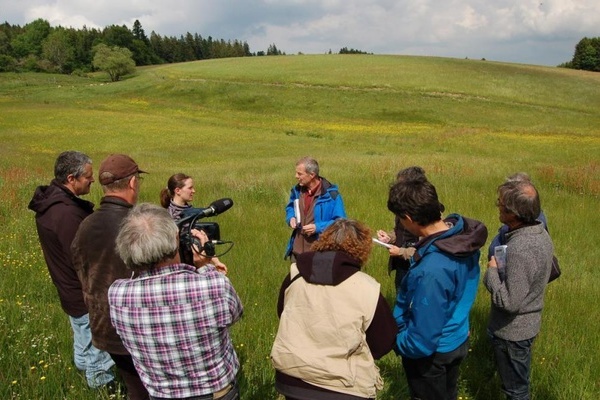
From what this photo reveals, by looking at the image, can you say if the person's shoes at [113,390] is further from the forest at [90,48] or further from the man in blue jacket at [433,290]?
the forest at [90,48]

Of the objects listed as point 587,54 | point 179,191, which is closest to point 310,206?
point 179,191

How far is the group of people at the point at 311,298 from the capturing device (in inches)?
95.2

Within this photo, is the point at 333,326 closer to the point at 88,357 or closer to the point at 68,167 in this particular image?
the point at 88,357

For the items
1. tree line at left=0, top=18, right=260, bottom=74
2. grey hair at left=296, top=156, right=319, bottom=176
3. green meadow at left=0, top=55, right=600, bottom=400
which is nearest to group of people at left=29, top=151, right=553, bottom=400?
green meadow at left=0, top=55, right=600, bottom=400

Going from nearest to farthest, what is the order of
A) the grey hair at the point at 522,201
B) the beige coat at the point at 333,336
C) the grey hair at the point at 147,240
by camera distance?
the grey hair at the point at 147,240 → the beige coat at the point at 333,336 → the grey hair at the point at 522,201

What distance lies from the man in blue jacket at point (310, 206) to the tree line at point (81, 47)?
92.0 m

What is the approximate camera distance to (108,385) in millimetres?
3758

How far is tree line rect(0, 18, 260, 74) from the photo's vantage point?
9962cm

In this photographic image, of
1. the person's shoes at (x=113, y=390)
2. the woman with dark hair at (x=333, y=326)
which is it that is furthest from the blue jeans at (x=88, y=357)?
the woman with dark hair at (x=333, y=326)

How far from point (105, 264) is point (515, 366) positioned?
9.44ft

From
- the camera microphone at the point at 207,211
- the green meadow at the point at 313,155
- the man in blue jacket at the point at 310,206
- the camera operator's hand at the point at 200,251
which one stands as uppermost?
the camera microphone at the point at 207,211

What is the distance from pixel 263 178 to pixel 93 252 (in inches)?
369

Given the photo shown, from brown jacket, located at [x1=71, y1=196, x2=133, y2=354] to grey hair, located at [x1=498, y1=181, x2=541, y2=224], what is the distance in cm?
257

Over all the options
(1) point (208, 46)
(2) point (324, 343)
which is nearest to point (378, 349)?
(2) point (324, 343)
